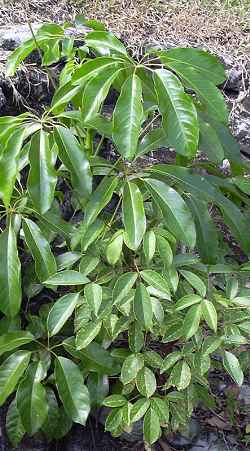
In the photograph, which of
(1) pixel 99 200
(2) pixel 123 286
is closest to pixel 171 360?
(2) pixel 123 286

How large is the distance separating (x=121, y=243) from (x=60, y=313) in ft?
0.89

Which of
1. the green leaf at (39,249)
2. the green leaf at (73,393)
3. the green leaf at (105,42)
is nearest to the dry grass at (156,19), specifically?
the green leaf at (105,42)

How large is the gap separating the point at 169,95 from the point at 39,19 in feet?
6.02

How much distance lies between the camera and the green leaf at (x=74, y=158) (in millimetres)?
1602

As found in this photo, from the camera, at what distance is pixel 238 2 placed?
3686mm

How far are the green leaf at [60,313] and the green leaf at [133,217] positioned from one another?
0.27 metres

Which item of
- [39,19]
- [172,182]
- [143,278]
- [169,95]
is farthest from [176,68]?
[39,19]

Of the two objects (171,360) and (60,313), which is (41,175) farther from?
(171,360)

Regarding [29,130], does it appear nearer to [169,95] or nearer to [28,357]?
[169,95]

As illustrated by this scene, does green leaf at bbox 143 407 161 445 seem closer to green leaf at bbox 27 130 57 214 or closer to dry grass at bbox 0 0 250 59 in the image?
green leaf at bbox 27 130 57 214

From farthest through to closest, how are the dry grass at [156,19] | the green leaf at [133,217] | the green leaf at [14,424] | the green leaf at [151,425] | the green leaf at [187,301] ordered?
the dry grass at [156,19] < the green leaf at [14,424] < the green leaf at [151,425] < the green leaf at [187,301] < the green leaf at [133,217]

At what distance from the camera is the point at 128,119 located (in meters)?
1.50

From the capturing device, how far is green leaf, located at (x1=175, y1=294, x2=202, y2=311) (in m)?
1.70

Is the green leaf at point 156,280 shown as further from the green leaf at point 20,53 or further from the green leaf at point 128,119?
the green leaf at point 20,53
